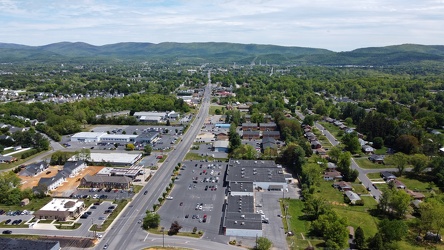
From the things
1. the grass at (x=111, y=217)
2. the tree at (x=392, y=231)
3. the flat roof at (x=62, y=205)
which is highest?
the tree at (x=392, y=231)

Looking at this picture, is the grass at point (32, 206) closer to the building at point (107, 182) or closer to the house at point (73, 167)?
the building at point (107, 182)

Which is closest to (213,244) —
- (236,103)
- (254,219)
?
A: (254,219)

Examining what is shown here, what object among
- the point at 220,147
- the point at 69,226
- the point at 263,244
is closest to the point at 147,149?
the point at 220,147

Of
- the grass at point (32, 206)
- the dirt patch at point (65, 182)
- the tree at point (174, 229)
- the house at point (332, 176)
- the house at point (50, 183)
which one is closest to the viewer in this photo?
the tree at point (174, 229)

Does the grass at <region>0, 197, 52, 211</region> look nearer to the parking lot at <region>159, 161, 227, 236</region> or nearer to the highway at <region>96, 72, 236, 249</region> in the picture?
the highway at <region>96, 72, 236, 249</region>

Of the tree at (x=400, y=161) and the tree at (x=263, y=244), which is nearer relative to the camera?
the tree at (x=263, y=244)

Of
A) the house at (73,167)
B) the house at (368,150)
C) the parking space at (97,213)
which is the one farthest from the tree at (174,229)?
the house at (368,150)

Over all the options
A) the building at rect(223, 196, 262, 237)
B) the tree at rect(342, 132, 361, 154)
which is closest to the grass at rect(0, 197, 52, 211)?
the building at rect(223, 196, 262, 237)
